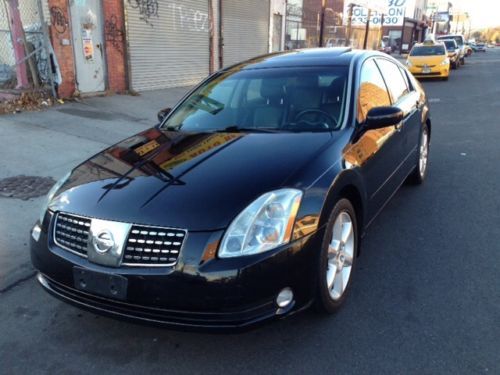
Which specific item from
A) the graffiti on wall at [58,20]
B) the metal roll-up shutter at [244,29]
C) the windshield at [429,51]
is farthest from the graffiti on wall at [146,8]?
the windshield at [429,51]

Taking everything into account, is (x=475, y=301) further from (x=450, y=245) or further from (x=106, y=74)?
(x=106, y=74)

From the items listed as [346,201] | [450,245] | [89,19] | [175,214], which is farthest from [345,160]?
[89,19]

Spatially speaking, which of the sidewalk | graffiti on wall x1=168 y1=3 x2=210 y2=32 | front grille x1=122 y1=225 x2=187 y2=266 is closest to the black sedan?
front grille x1=122 y1=225 x2=187 y2=266

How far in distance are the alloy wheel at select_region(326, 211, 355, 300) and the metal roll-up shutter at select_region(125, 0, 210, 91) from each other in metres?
9.85

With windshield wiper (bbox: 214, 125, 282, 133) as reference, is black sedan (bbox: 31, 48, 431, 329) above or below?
below

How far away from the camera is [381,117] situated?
11.4ft

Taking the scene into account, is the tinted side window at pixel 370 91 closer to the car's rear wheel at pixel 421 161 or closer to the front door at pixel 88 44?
the car's rear wheel at pixel 421 161

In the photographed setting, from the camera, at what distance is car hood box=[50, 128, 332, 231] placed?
249 cm

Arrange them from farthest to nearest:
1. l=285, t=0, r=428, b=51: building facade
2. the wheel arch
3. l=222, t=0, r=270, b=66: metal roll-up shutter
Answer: l=285, t=0, r=428, b=51: building facade, l=222, t=0, r=270, b=66: metal roll-up shutter, the wheel arch

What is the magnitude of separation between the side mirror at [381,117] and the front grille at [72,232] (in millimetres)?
2133

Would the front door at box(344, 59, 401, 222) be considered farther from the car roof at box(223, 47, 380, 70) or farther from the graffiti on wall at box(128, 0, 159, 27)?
the graffiti on wall at box(128, 0, 159, 27)

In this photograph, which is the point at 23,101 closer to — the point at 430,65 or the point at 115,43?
the point at 115,43

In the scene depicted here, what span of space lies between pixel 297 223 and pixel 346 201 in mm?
653

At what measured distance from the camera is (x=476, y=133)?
350 inches
